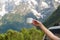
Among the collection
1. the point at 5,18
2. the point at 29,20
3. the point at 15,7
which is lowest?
the point at 29,20

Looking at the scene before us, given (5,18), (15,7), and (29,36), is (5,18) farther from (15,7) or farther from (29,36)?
(29,36)

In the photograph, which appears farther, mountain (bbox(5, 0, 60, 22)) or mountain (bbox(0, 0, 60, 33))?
mountain (bbox(5, 0, 60, 22))

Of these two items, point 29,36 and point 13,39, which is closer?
point 13,39

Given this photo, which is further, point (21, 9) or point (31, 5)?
point (21, 9)

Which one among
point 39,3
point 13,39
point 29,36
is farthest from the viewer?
point 39,3

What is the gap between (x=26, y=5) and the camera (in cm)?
19838

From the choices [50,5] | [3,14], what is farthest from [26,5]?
[50,5]

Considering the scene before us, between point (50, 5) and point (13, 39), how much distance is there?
12826 cm

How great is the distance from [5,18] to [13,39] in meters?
143

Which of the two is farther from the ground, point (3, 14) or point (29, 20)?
point (3, 14)

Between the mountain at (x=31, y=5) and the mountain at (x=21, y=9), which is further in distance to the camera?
the mountain at (x=31, y=5)

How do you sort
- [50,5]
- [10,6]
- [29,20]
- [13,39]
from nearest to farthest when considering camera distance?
[29,20], [13,39], [50,5], [10,6]

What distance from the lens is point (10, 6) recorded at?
591 ft

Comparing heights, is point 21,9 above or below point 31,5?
above
